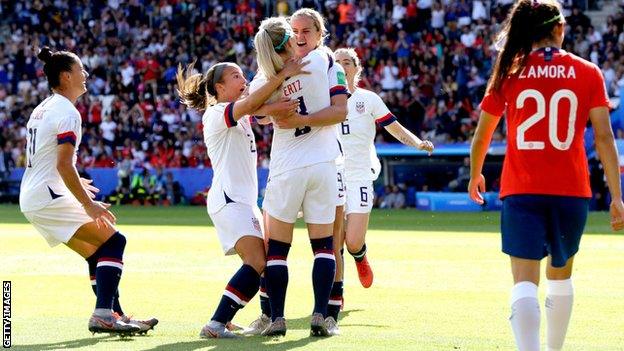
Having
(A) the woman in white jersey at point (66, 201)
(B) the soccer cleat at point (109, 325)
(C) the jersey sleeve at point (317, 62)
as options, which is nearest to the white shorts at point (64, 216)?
(A) the woman in white jersey at point (66, 201)

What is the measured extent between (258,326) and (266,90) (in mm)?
1847

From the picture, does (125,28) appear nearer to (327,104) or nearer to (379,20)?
(379,20)

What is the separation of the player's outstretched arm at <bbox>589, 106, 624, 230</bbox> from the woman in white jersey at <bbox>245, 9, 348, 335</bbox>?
235 centimetres

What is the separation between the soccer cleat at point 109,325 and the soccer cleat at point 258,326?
0.84m

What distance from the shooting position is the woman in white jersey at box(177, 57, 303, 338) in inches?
337

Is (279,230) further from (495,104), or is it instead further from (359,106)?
(359,106)

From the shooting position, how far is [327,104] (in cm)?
871

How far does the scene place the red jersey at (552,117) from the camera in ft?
21.8

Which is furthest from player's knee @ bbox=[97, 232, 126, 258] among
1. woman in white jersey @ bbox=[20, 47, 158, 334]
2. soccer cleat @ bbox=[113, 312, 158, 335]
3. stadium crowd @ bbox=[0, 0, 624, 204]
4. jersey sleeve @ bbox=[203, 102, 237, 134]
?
stadium crowd @ bbox=[0, 0, 624, 204]

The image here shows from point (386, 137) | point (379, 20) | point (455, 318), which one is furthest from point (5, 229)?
point (379, 20)

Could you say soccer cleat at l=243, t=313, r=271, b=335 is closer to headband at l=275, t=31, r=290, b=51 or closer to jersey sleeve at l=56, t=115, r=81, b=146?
jersey sleeve at l=56, t=115, r=81, b=146

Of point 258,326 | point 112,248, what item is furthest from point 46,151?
point 258,326

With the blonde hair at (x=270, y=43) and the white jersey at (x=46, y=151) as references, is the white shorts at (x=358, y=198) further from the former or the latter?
the white jersey at (x=46, y=151)

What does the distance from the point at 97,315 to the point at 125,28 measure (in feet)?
116
